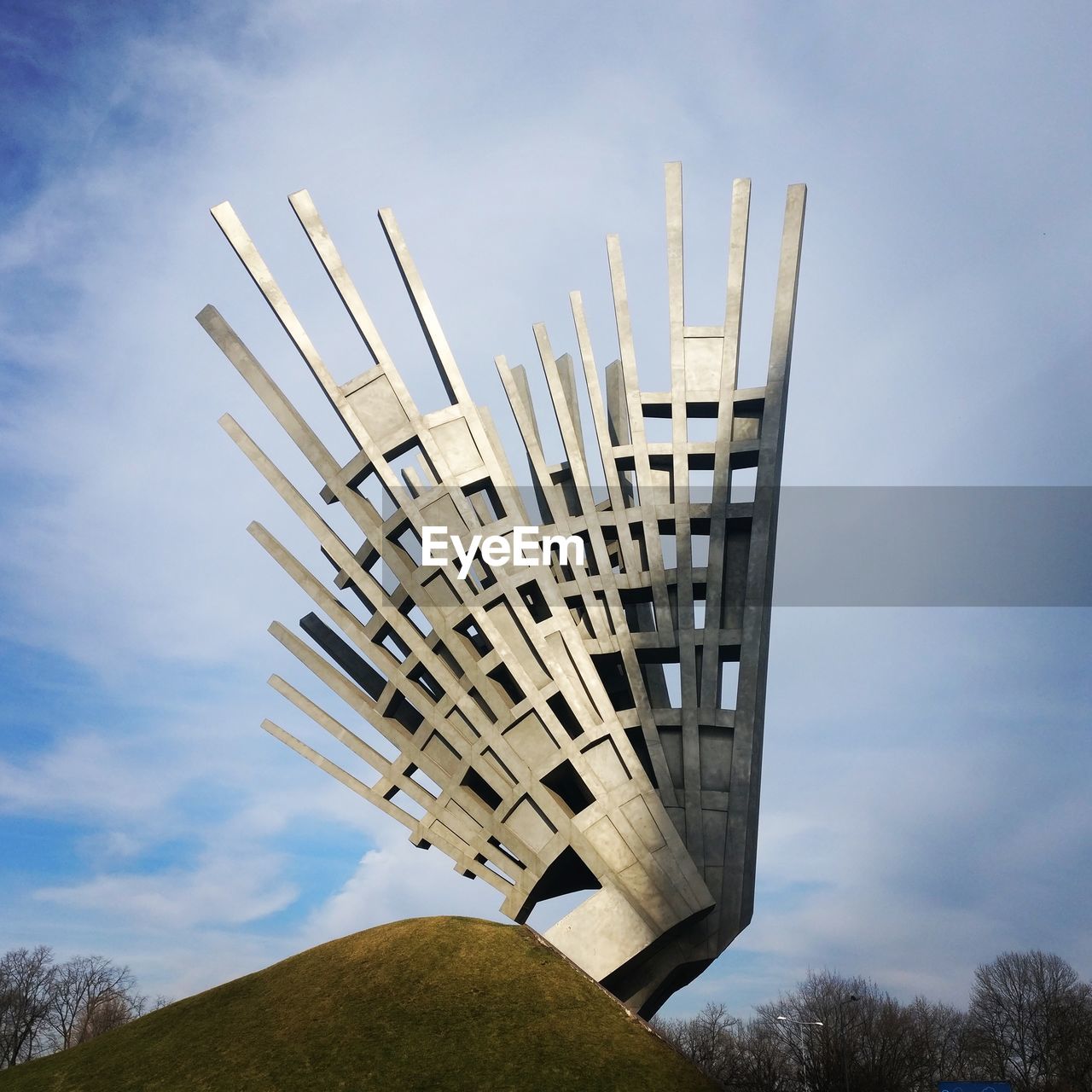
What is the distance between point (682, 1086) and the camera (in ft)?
46.7

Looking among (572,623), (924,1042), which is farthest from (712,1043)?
(572,623)

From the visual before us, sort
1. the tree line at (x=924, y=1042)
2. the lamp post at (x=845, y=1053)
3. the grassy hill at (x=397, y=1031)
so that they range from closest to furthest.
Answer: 1. the grassy hill at (x=397, y=1031)
2. the lamp post at (x=845, y=1053)
3. the tree line at (x=924, y=1042)

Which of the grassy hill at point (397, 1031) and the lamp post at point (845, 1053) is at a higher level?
the lamp post at point (845, 1053)

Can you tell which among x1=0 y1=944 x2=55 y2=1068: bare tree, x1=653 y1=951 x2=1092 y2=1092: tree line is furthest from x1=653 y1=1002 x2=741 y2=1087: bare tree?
x1=0 y1=944 x2=55 y2=1068: bare tree

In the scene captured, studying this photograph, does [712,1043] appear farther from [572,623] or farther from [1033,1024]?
[572,623]

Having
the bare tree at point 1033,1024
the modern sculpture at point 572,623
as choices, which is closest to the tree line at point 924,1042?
the bare tree at point 1033,1024

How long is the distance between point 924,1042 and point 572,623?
1336 inches

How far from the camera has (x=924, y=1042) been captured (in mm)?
43188

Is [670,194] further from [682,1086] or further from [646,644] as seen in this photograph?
[682,1086]

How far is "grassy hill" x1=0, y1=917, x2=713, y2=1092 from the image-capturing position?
1444cm

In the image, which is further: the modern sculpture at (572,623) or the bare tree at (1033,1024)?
the bare tree at (1033,1024)

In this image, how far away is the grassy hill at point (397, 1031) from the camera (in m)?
14.4

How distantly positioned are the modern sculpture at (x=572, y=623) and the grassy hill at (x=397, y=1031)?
1.43 m

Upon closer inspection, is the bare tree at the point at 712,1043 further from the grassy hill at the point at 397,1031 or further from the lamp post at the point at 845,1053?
the grassy hill at the point at 397,1031
